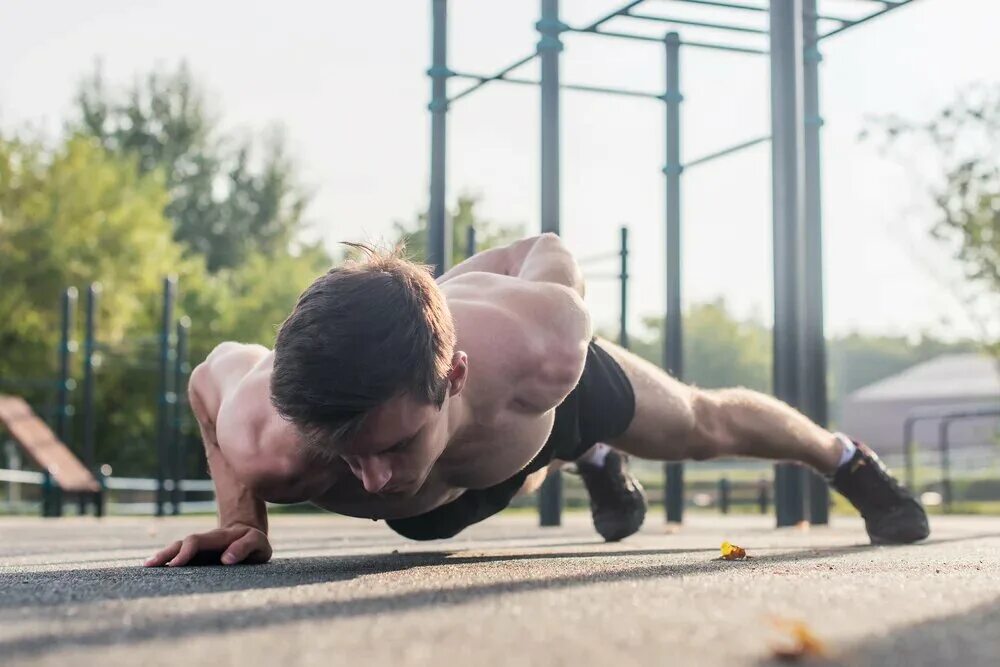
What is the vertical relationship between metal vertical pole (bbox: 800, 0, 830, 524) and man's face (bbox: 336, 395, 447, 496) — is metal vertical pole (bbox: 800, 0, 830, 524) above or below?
above

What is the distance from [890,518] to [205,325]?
18.8 m

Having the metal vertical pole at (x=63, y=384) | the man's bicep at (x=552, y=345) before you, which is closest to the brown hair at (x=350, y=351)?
the man's bicep at (x=552, y=345)

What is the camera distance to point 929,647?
4.20ft

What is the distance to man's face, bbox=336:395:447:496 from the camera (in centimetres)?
205

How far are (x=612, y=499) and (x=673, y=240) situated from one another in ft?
7.74

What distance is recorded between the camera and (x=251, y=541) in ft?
8.48

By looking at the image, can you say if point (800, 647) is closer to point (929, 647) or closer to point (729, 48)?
point (929, 647)

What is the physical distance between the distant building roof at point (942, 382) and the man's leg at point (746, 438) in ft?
115

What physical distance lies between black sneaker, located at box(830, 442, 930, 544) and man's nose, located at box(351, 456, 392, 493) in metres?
1.79

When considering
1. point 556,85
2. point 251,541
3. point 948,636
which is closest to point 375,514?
point 251,541

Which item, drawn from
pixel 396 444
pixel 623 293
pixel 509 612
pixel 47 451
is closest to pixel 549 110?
pixel 623 293

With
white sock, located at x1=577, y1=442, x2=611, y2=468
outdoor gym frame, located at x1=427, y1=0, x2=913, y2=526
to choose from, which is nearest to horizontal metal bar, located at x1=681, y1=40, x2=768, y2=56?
outdoor gym frame, located at x1=427, y1=0, x2=913, y2=526

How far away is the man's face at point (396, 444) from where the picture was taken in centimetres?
205

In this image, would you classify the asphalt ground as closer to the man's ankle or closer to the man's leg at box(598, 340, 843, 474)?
the man's leg at box(598, 340, 843, 474)
